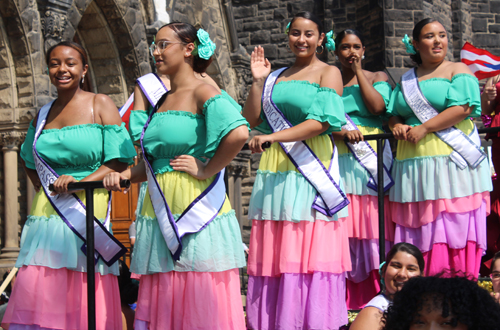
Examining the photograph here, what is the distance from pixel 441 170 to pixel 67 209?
7.74 ft

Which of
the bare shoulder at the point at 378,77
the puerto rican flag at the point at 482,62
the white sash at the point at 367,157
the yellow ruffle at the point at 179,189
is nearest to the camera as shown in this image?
the yellow ruffle at the point at 179,189

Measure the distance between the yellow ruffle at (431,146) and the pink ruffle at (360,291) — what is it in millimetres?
899

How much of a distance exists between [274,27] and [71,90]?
11553 mm

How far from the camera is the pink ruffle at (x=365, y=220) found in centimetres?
462

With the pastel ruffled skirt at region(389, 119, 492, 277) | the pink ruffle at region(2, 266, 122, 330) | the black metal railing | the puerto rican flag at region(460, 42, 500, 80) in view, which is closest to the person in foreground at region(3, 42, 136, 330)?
the pink ruffle at region(2, 266, 122, 330)

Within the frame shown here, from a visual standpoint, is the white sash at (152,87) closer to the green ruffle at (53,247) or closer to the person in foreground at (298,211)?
the person in foreground at (298,211)

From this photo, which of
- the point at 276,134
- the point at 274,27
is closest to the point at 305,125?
the point at 276,134

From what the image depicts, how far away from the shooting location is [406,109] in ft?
14.9

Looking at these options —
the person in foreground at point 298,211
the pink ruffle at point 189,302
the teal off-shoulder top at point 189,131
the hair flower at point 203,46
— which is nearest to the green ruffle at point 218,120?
the teal off-shoulder top at point 189,131

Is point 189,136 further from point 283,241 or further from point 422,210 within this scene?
point 422,210

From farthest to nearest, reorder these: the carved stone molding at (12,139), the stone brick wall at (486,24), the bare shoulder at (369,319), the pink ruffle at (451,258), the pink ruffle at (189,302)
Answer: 1. the stone brick wall at (486,24)
2. the carved stone molding at (12,139)
3. the pink ruffle at (451,258)
4. the pink ruffle at (189,302)
5. the bare shoulder at (369,319)

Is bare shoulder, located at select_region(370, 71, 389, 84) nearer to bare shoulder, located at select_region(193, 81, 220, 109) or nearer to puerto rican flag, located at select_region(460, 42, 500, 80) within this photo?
bare shoulder, located at select_region(193, 81, 220, 109)

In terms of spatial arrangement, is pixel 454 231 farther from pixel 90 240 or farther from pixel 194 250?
pixel 90 240

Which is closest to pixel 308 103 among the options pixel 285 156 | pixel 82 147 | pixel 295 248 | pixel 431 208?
pixel 285 156
